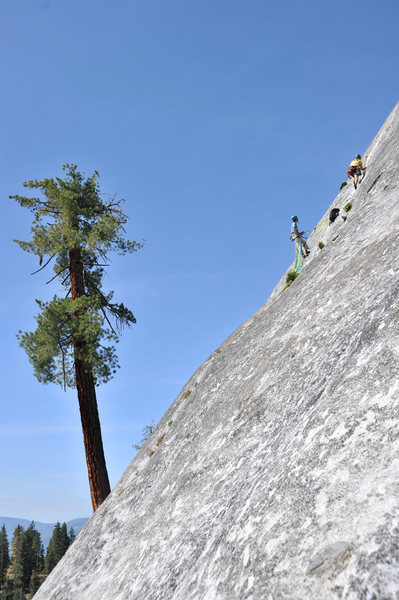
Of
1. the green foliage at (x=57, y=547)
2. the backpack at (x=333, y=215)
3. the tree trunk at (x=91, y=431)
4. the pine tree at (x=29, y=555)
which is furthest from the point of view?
the pine tree at (x=29, y=555)

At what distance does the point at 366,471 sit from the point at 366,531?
55cm

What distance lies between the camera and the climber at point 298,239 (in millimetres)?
16406

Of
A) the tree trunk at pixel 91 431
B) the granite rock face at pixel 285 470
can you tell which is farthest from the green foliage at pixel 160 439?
the tree trunk at pixel 91 431

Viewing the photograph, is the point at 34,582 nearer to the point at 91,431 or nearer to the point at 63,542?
the point at 63,542

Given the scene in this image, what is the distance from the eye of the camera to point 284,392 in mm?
5980

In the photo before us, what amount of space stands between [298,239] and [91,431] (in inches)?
435

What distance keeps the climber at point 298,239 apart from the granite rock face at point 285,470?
620cm

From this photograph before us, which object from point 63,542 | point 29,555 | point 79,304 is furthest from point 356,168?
point 29,555

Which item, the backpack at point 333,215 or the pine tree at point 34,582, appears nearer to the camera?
the backpack at point 333,215

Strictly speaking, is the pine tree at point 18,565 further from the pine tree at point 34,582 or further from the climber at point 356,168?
the climber at point 356,168

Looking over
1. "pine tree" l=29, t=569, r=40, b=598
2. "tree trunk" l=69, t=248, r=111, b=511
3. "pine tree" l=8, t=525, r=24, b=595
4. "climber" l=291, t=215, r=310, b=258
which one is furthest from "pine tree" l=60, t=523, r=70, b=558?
"climber" l=291, t=215, r=310, b=258

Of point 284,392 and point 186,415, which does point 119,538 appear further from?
point 284,392

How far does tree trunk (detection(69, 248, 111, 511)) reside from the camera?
14172mm

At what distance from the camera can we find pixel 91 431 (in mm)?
14734
